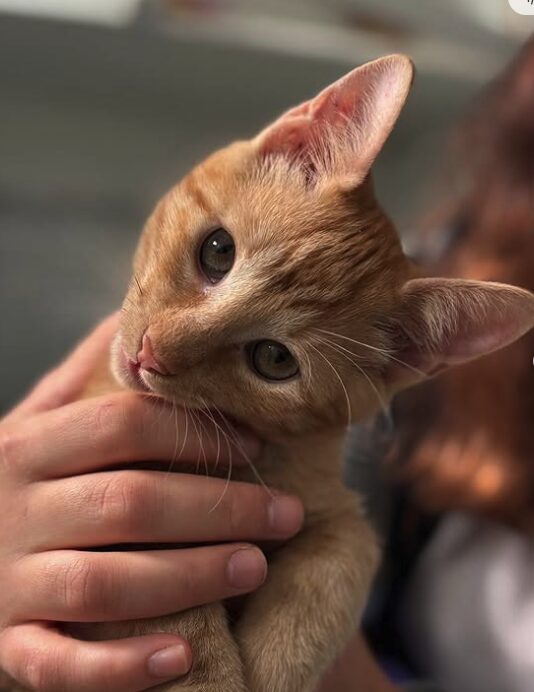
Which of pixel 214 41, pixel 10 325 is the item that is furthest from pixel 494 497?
pixel 10 325

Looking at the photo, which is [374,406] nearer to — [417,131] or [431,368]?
[431,368]

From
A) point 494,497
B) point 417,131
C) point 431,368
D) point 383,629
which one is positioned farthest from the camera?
point 383,629

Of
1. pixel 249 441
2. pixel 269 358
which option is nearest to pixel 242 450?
pixel 249 441

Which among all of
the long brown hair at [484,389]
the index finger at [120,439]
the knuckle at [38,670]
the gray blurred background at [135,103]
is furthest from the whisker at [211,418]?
the long brown hair at [484,389]

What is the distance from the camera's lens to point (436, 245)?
1783 millimetres

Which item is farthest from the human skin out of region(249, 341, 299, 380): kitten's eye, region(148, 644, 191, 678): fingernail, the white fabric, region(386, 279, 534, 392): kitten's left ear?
the white fabric

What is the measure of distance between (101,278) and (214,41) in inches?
23.9

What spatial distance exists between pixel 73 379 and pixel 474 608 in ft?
3.21

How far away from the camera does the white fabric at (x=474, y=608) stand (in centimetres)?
145

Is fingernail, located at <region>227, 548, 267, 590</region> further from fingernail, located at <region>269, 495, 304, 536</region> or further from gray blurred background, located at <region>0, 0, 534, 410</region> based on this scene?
gray blurred background, located at <region>0, 0, 534, 410</region>

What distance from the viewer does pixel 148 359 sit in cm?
83

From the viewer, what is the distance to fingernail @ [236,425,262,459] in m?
0.91

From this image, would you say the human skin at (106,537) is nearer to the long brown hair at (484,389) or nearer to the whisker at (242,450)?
the whisker at (242,450)

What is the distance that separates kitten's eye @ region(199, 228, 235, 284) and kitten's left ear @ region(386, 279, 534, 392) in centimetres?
22
